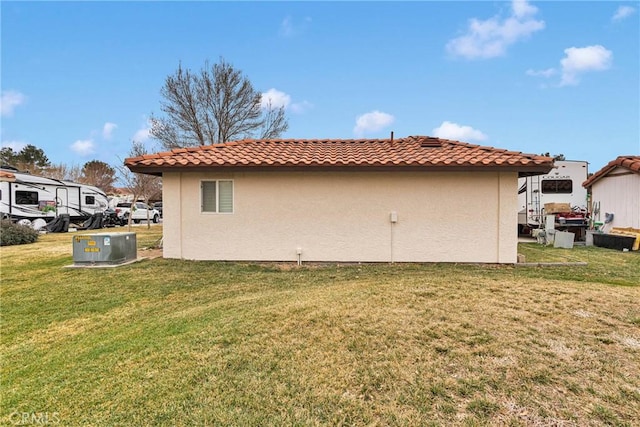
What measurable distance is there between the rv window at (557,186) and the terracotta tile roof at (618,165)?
0.60m

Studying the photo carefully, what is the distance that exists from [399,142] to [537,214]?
29.5 feet

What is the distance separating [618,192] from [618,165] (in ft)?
3.45

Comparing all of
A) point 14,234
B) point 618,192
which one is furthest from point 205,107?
point 618,192

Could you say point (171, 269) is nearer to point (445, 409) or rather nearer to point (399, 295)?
point (399, 295)

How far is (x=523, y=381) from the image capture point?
2.86 m

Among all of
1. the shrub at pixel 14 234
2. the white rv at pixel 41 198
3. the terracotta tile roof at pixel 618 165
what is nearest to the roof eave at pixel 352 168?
the terracotta tile roof at pixel 618 165

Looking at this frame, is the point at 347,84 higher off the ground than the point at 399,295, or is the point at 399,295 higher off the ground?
the point at 347,84

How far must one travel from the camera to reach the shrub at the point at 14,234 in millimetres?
13219

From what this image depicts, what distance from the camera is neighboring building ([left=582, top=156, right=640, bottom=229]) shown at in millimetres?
12328

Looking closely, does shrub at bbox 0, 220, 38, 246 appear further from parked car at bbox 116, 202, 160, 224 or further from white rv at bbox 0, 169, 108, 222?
parked car at bbox 116, 202, 160, 224

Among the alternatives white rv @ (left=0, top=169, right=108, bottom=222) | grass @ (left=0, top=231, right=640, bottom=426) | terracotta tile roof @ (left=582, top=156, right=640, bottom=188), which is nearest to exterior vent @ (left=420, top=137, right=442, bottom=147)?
grass @ (left=0, top=231, right=640, bottom=426)

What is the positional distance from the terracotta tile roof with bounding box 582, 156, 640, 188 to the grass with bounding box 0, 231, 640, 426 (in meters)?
8.21

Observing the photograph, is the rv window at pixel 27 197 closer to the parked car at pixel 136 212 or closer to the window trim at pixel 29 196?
the window trim at pixel 29 196

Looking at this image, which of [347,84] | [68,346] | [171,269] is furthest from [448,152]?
[347,84]
